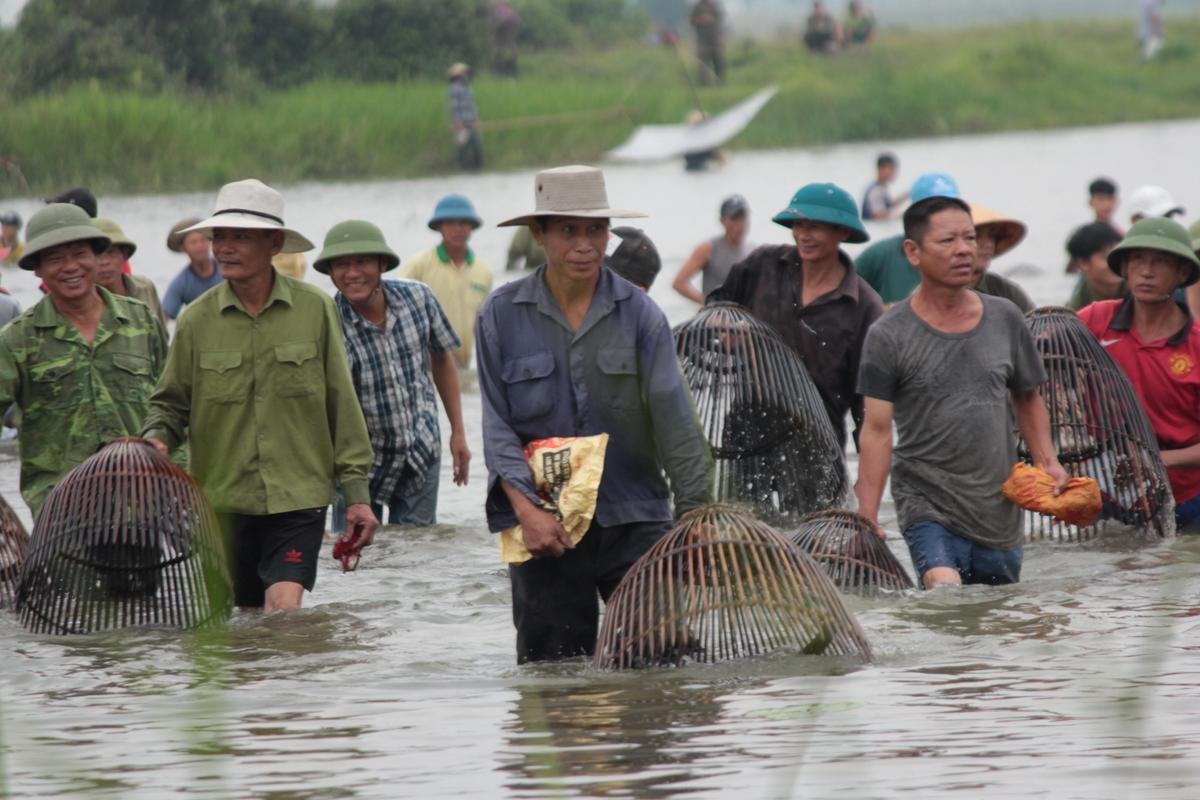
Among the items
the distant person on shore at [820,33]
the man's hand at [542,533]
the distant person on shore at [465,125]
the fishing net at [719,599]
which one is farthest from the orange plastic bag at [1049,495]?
the distant person on shore at [820,33]

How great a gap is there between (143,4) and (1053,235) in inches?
743

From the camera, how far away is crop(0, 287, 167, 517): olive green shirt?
7.33 meters

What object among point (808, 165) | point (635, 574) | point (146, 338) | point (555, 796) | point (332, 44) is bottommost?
point (555, 796)

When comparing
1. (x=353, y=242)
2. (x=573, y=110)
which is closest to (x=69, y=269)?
(x=353, y=242)

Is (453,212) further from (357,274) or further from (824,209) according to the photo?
(824,209)

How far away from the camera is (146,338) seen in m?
7.57

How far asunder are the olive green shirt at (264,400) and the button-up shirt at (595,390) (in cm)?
108

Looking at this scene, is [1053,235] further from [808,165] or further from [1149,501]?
[1149,501]

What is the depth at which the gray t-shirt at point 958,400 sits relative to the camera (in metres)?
6.77

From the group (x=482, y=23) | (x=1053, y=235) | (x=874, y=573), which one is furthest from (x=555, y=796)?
(x=482, y=23)

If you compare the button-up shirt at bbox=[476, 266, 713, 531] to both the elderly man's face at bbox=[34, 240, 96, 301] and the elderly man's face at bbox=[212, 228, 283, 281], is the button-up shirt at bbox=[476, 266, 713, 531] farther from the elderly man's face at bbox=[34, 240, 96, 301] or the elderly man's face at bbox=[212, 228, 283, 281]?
the elderly man's face at bbox=[34, 240, 96, 301]

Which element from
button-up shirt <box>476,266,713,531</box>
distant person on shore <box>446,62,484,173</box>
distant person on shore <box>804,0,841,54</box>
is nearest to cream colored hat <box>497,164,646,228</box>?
button-up shirt <box>476,266,713,531</box>

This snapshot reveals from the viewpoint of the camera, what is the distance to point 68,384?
7.38 meters

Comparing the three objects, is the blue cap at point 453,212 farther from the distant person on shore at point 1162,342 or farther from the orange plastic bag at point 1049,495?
the orange plastic bag at point 1049,495
